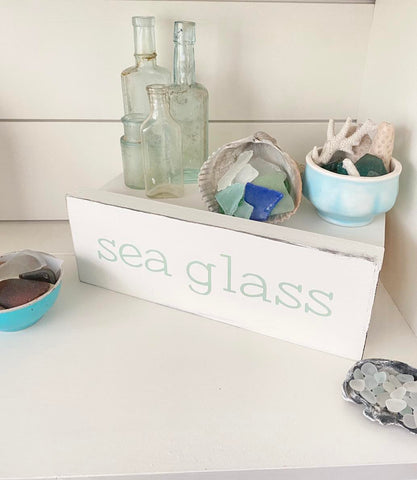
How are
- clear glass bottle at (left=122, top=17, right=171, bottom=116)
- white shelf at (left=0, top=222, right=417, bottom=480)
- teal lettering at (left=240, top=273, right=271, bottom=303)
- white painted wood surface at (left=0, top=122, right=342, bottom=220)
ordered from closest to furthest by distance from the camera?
white shelf at (left=0, top=222, right=417, bottom=480) → teal lettering at (left=240, top=273, right=271, bottom=303) → clear glass bottle at (left=122, top=17, right=171, bottom=116) → white painted wood surface at (left=0, top=122, right=342, bottom=220)

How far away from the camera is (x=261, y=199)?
24.5 inches

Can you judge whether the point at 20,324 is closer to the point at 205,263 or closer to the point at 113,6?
the point at 205,263

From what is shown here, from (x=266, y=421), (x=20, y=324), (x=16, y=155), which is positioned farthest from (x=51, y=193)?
(x=266, y=421)

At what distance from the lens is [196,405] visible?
1.76 ft

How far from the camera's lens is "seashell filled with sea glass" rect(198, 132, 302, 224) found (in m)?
0.62

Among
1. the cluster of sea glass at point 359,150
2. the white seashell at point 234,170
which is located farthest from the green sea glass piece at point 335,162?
the white seashell at point 234,170

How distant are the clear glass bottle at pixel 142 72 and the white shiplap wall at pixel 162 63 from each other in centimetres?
5

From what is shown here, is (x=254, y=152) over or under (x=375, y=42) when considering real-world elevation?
under

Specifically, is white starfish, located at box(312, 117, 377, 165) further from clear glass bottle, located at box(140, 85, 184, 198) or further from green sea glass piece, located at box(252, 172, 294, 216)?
clear glass bottle, located at box(140, 85, 184, 198)

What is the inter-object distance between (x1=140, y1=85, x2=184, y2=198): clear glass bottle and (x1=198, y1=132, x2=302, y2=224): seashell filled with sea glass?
3.3 inches

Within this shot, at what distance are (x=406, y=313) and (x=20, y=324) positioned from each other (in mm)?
531

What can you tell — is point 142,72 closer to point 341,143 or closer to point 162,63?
point 162,63

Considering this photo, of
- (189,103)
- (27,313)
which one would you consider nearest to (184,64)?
(189,103)

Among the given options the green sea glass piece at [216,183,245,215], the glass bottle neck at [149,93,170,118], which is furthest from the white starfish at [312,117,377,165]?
the glass bottle neck at [149,93,170,118]
